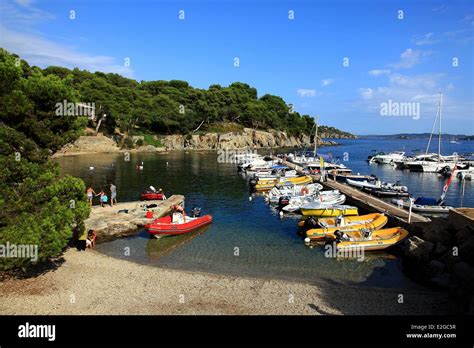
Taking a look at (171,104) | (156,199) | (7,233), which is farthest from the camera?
(171,104)

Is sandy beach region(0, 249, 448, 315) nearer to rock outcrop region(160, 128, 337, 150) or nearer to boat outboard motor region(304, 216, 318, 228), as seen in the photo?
boat outboard motor region(304, 216, 318, 228)

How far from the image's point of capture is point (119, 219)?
90.5 ft

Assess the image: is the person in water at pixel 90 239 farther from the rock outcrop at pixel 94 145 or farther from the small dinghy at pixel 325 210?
the rock outcrop at pixel 94 145

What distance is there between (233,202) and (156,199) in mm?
8538

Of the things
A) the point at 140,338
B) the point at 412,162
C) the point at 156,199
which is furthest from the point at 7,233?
the point at 412,162

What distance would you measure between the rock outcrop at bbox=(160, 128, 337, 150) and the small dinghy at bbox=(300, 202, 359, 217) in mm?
77249

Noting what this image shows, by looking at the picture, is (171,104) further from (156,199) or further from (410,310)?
(410,310)

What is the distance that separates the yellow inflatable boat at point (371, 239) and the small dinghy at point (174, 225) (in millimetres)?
11100

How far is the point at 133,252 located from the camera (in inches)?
917

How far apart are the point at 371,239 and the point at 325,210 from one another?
320 inches

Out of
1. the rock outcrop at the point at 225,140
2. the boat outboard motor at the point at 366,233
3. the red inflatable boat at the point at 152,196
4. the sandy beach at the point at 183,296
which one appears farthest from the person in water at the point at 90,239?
the rock outcrop at the point at 225,140

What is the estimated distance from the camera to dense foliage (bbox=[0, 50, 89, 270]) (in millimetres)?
14666

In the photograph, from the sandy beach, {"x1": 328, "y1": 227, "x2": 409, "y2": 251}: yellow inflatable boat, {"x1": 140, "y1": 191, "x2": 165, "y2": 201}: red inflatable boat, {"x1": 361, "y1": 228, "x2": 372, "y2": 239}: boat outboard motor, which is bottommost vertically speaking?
the sandy beach

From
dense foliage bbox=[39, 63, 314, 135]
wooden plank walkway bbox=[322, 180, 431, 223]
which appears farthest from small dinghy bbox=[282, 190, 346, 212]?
dense foliage bbox=[39, 63, 314, 135]
